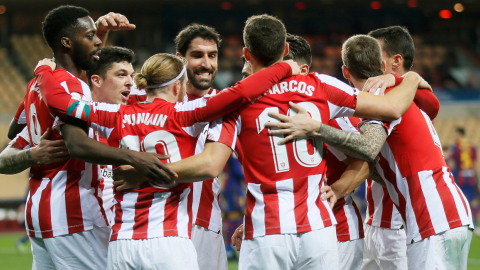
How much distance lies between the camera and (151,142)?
330 cm

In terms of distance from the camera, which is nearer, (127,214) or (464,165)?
(127,214)

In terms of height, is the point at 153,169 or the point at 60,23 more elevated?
the point at 60,23

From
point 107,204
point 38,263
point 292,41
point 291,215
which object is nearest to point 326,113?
point 291,215

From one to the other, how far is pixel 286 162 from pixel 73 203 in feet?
5.33

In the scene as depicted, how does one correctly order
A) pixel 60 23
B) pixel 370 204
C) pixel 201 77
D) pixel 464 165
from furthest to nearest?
pixel 464 165 → pixel 201 77 → pixel 370 204 → pixel 60 23

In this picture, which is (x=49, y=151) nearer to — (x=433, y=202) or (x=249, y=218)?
(x=249, y=218)

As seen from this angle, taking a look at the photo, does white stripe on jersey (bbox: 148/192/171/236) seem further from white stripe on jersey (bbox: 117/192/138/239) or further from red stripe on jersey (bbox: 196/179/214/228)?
red stripe on jersey (bbox: 196/179/214/228)

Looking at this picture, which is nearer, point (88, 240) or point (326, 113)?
point (326, 113)

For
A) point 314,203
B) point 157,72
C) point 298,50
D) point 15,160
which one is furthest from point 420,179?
point 15,160

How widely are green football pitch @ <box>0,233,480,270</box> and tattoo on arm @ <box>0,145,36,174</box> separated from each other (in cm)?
548

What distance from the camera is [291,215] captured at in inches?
125

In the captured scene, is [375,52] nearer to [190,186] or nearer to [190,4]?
[190,186]

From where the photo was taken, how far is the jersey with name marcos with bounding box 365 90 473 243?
11.7 ft

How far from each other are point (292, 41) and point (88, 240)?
224cm
